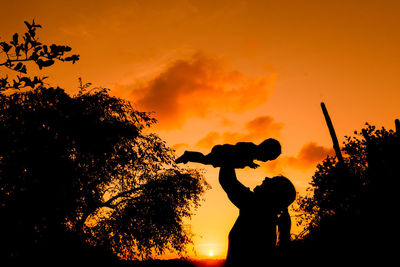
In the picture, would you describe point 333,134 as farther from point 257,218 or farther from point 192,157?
point 192,157

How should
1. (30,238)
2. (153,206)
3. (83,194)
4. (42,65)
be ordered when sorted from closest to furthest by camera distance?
(42,65)
(30,238)
(83,194)
(153,206)

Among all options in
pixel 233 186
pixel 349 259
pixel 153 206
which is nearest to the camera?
pixel 233 186

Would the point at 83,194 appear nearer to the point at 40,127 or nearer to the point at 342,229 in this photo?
the point at 40,127

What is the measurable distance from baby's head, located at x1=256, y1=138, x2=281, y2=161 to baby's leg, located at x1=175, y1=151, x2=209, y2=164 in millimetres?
442

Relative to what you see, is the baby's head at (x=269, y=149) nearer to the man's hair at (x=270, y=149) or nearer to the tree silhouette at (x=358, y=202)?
the man's hair at (x=270, y=149)

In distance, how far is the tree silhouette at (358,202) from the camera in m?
10.7

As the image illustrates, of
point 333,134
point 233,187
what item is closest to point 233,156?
point 233,187

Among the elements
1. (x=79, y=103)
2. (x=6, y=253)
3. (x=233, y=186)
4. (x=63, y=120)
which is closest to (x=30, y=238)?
(x=6, y=253)

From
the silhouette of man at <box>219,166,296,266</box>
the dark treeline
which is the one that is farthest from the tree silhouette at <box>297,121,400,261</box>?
the silhouette of man at <box>219,166,296,266</box>

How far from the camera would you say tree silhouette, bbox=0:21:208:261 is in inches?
543

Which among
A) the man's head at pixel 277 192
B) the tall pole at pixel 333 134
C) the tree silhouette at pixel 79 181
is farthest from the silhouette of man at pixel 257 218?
the tall pole at pixel 333 134

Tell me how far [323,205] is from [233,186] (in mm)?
37503

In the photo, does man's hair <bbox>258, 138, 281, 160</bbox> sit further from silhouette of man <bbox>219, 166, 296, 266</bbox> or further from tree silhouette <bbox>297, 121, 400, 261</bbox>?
tree silhouette <bbox>297, 121, 400, 261</bbox>

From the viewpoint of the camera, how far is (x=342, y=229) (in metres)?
12.9
